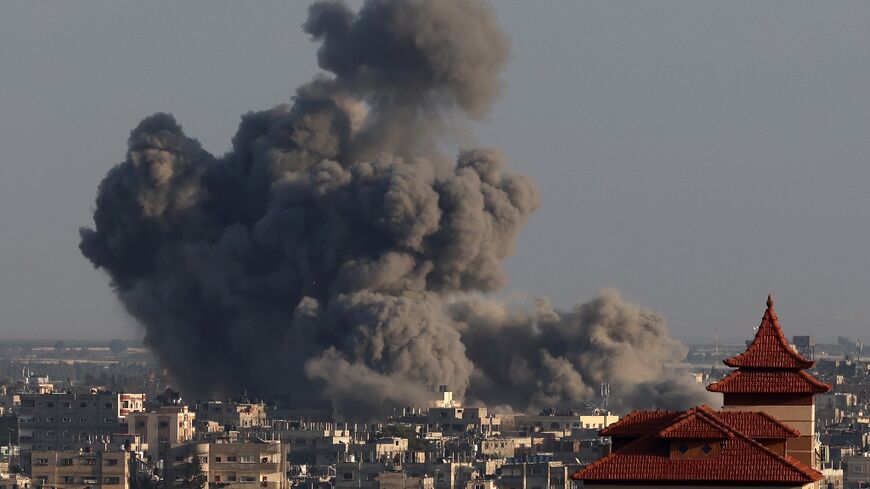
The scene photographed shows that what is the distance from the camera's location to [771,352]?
105 feet

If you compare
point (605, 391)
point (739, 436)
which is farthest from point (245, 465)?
point (739, 436)

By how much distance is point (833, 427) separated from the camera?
161 metres

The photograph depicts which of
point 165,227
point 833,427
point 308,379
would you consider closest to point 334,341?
point 308,379

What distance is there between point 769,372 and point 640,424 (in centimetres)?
160

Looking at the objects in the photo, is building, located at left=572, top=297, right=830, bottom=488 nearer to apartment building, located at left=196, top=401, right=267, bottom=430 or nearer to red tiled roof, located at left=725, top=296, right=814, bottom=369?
red tiled roof, located at left=725, top=296, right=814, bottom=369

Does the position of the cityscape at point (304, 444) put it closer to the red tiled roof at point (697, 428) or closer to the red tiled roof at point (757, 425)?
the red tiled roof at point (757, 425)

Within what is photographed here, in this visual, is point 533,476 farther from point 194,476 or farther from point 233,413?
point 233,413

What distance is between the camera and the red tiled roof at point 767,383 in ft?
104

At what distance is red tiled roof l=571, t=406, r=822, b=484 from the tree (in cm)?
8228

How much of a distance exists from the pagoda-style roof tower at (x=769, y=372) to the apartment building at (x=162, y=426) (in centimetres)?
10583

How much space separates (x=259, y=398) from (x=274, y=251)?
423 inches

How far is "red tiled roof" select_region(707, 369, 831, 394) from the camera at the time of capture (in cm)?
3167

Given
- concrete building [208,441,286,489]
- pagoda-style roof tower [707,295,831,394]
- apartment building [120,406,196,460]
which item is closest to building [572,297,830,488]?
pagoda-style roof tower [707,295,831,394]

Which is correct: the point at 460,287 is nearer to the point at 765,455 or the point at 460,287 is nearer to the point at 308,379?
the point at 308,379
